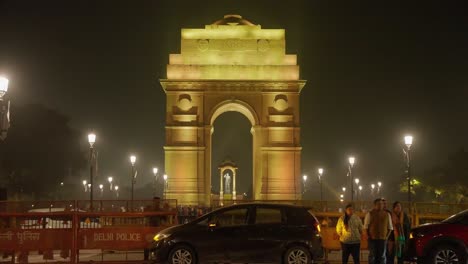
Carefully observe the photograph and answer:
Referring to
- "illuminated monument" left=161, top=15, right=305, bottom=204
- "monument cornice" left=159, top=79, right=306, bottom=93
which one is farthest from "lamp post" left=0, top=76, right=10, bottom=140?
"monument cornice" left=159, top=79, right=306, bottom=93

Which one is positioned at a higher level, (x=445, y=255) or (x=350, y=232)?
(x=350, y=232)

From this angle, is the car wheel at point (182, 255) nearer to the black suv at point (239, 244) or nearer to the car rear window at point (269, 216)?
the black suv at point (239, 244)

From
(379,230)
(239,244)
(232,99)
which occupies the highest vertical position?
(232,99)

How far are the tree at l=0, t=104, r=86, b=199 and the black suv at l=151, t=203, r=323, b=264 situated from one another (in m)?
52.2

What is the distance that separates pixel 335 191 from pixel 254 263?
107 m

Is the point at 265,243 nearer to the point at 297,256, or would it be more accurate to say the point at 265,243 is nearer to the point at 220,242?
the point at 297,256

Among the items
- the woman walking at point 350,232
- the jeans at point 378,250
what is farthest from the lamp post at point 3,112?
the jeans at point 378,250

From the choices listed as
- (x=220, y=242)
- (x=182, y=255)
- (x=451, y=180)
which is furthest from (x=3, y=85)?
(x=451, y=180)

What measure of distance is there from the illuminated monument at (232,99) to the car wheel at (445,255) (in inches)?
1461

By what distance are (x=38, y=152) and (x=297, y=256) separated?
189 ft

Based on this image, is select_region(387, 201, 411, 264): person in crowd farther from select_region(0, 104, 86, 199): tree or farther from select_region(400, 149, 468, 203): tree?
select_region(0, 104, 86, 199): tree

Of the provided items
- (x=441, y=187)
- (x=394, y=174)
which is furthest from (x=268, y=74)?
(x=394, y=174)

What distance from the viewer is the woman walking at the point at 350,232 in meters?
17.9

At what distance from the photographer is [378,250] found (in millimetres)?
17656
